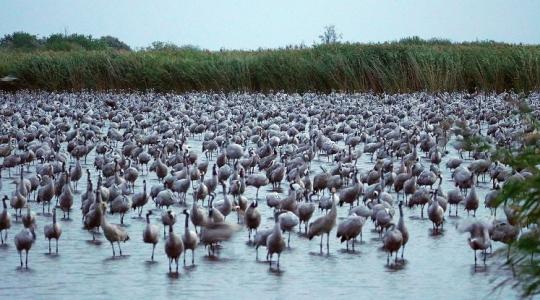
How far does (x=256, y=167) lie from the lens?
20.3 m

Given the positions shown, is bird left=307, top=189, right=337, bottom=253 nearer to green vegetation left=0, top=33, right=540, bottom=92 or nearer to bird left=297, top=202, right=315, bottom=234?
bird left=297, top=202, right=315, bottom=234

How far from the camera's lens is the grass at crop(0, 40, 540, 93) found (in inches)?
1414

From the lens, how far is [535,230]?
24.7 ft

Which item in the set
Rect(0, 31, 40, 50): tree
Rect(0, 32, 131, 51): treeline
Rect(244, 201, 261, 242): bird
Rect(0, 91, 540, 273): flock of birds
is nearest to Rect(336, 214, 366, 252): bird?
Rect(0, 91, 540, 273): flock of birds

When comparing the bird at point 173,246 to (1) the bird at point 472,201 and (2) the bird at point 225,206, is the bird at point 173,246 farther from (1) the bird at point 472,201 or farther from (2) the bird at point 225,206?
(1) the bird at point 472,201

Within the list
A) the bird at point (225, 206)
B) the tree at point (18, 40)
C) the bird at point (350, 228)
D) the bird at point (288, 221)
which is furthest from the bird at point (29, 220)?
the tree at point (18, 40)

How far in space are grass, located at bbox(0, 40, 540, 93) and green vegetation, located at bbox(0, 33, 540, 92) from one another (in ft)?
0.11

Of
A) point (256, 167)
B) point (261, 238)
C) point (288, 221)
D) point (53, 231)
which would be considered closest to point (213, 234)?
point (261, 238)

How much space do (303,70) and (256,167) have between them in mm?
17535

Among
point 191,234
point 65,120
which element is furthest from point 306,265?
point 65,120

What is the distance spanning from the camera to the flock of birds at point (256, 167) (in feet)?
44.3

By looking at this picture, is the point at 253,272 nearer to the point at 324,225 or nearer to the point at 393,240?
the point at 324,225

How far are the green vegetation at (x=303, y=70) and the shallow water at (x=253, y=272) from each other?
2173 cm

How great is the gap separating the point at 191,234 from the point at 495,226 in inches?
137
